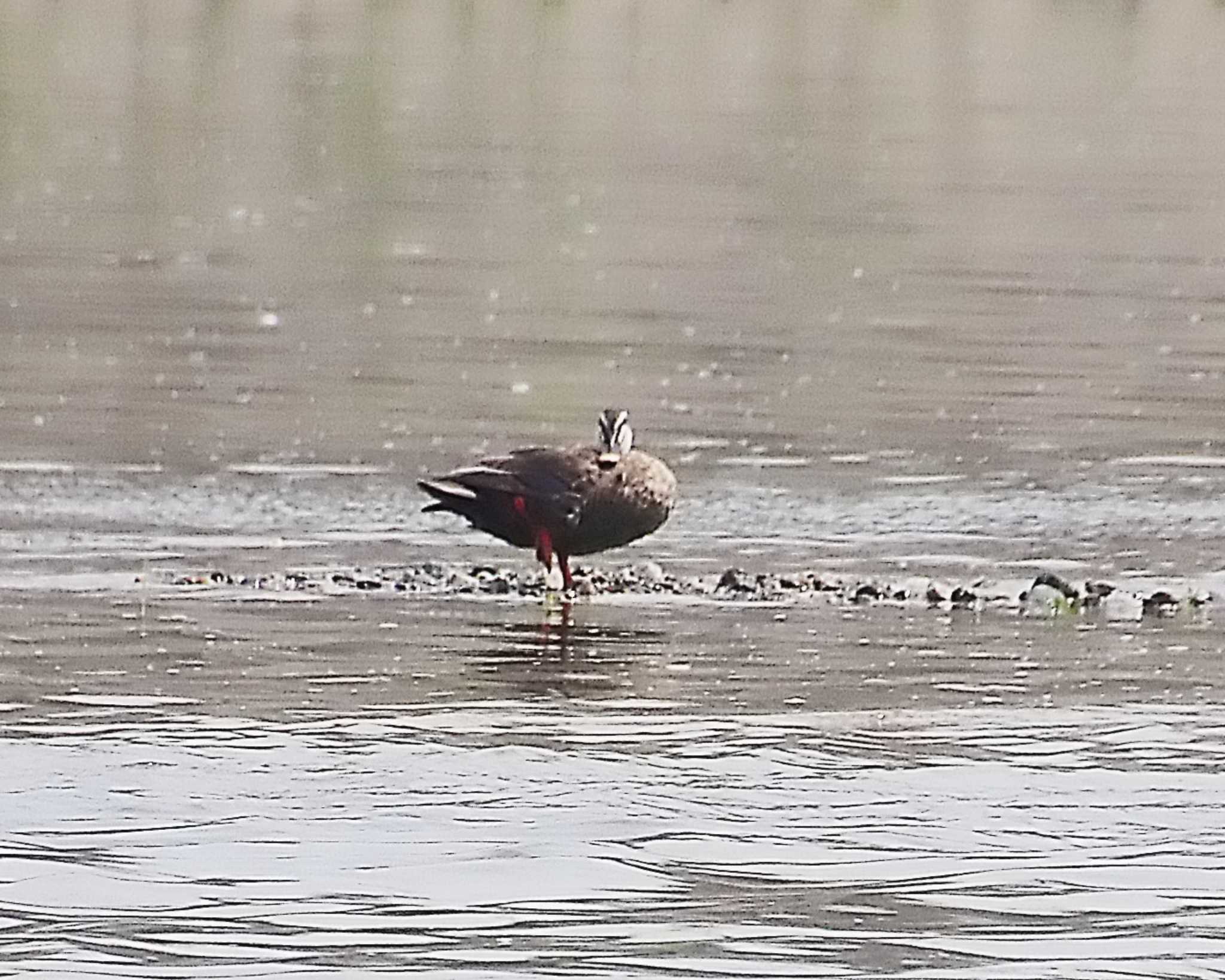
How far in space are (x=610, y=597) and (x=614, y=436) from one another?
0.73 meters

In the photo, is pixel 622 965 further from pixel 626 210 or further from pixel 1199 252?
pixel 626 210

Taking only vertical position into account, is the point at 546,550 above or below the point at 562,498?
below

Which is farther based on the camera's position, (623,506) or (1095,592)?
(623,506)

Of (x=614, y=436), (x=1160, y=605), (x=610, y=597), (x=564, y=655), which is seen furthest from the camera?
(x=614, y=436)

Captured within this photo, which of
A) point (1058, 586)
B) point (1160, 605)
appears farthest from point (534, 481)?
point (1160, 605)

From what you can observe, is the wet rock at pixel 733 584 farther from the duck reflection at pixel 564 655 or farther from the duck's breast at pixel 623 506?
the duck reflection at pixel 564 655

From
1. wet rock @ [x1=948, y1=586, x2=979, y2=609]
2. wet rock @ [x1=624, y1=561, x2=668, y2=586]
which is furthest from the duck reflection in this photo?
wet rock @ [x1=948, y1=586, x2=979, y2=609]

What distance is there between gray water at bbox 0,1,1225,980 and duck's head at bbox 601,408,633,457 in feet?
1.49

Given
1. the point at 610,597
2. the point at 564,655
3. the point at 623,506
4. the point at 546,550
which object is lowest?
the point at 564,655

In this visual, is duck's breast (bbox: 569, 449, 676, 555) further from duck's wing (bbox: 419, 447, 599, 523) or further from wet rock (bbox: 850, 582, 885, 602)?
wet rock (bbox: 850, 582, 885, 602)

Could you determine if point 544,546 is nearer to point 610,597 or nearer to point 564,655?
point 610,597

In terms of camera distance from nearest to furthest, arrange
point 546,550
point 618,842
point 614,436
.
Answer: point 618,842, point 546,550, point 614,436

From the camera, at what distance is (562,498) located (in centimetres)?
1186

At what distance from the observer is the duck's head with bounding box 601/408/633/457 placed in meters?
12.2
